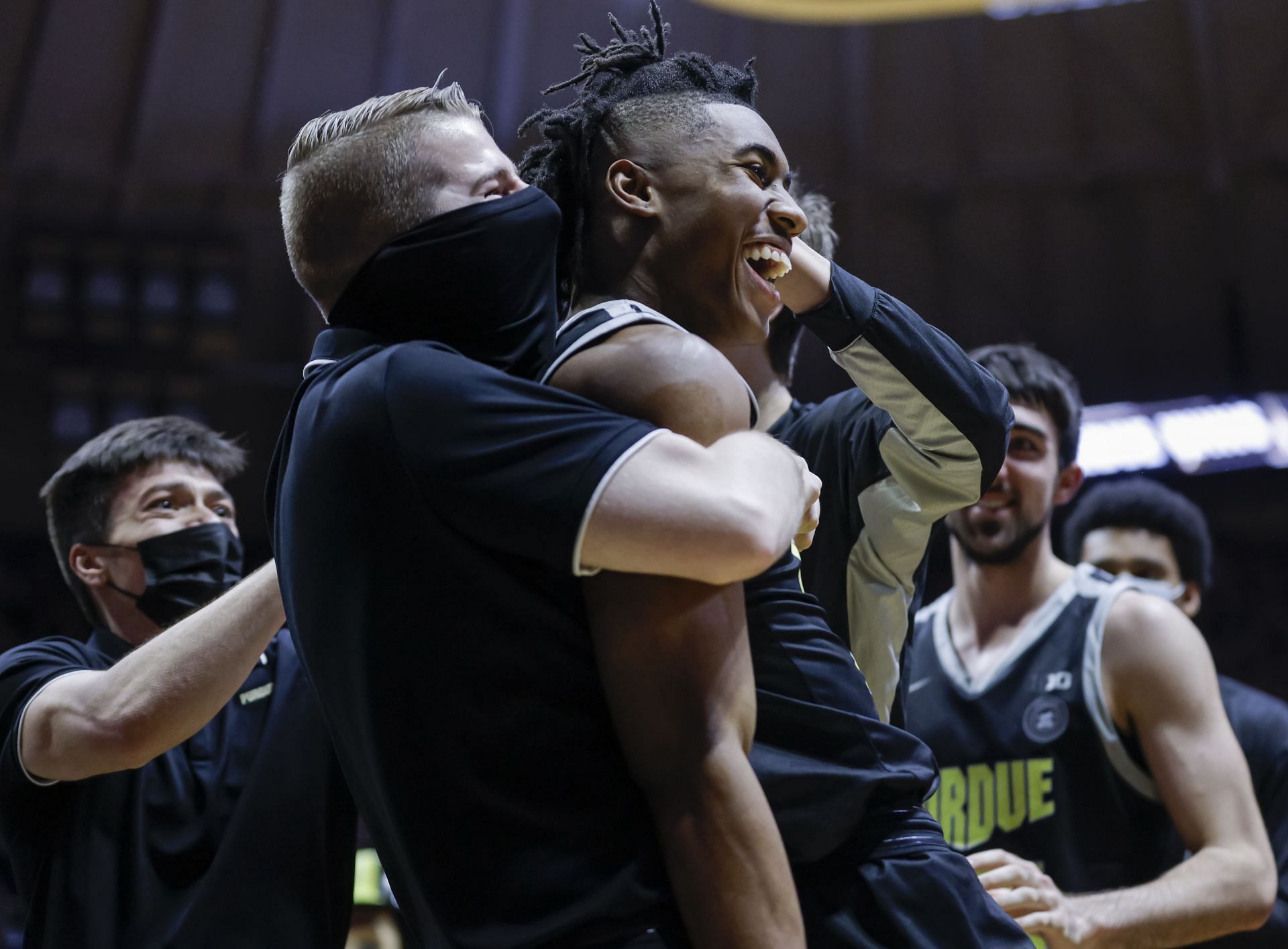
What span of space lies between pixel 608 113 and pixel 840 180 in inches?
368

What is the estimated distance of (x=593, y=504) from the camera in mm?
1501

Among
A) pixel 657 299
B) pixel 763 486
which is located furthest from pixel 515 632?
pixel 657 299

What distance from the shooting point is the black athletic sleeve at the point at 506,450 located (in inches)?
59.7

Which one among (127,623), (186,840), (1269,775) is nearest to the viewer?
(186,840)

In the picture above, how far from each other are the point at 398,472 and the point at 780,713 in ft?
2.15

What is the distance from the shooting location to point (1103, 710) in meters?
3.49

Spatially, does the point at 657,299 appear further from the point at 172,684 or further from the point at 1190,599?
the point at 1190,599

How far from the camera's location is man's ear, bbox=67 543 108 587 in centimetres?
330

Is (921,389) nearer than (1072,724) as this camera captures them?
Yes

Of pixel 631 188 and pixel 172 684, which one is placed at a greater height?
pixel 631 188

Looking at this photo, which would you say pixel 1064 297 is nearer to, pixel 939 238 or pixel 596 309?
pixel 939 238

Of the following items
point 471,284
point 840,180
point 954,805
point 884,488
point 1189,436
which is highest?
point 840,180

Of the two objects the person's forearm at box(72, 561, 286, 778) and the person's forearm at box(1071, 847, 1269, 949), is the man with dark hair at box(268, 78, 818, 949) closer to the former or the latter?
the person's forearm at box(72, 561, 286, 778)

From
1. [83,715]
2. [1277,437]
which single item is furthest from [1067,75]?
[83,715]
